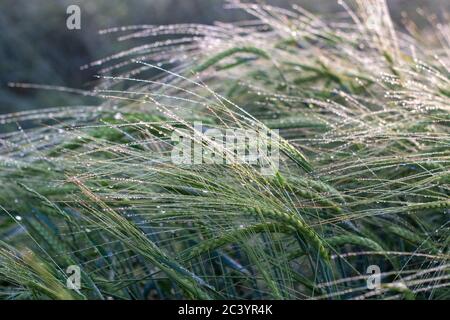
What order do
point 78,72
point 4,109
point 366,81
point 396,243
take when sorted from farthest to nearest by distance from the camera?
point 78,72 → point 4,109 → point 366,81 → point 396,243

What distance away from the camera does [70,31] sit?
5.53 metres

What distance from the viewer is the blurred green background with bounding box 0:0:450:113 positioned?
5.21 meters

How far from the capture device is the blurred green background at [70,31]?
521 cm

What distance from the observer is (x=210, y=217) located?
1.49m

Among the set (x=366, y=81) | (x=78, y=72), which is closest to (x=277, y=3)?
(x=78, y=72)

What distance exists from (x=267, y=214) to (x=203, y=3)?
4.44m

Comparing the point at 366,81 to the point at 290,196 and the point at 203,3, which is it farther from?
the point at 203,3

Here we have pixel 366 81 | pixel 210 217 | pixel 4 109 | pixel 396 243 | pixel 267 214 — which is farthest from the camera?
pixel 4 109
